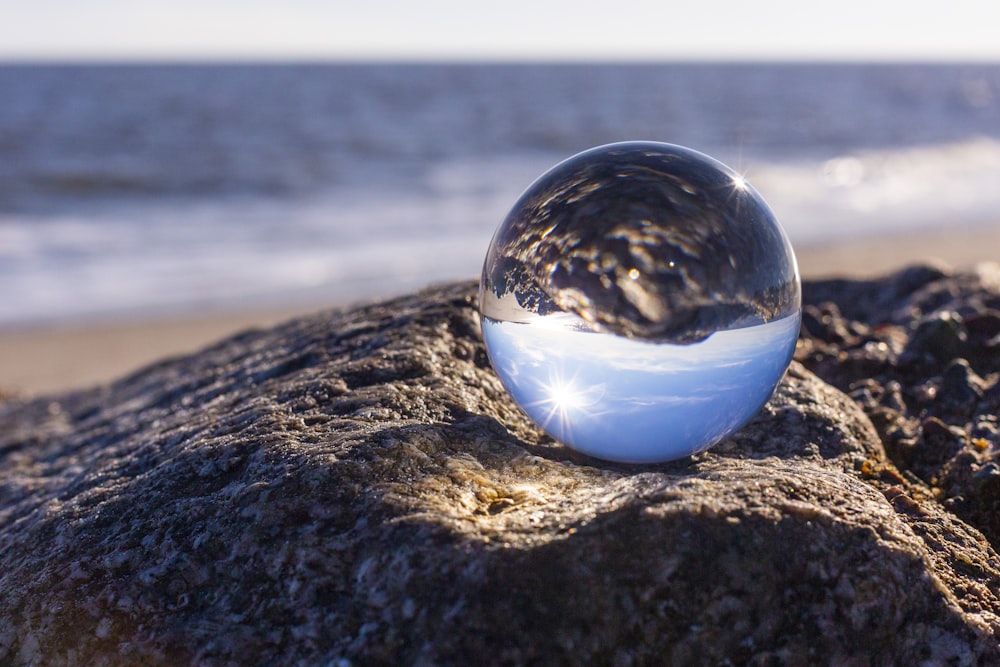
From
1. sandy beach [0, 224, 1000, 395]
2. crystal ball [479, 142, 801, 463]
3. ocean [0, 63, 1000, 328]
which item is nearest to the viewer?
crystal ball [479, 142, 801, 463]

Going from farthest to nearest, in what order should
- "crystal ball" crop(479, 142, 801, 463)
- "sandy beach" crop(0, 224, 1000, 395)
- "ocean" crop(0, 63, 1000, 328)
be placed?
1. "ocean" crop(0, 63, 1000, 328)
2. "sandy beach" crop(0, 224, 1000, 395)
3. "crystal ball" crop(479, 142, 801, 463)

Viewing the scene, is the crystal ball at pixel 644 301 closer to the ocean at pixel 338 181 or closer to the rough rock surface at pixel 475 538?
the rough rock surface at pixel 475 538

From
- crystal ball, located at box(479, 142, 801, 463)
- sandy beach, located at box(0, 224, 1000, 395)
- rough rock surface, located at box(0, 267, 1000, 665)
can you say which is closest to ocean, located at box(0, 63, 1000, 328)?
sandy beach, located at box(0, 224, 1000, 395)

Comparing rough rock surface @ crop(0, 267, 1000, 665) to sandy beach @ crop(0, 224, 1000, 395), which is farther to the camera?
sandy beach @ crop(0, 224, 1000, 395)

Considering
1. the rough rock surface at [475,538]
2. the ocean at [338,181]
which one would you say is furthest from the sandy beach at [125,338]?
the rough rock surface at [475,538]

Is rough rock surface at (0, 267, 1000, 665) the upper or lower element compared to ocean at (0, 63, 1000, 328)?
lower

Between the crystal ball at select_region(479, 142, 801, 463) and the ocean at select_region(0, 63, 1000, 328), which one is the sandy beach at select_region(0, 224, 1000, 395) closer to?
the ocean at select_region(0, 63, 1000, 328)

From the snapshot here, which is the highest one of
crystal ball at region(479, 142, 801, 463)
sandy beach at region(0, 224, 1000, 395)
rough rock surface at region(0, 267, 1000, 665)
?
crystal ball at region(479, 142, 801, 463)
